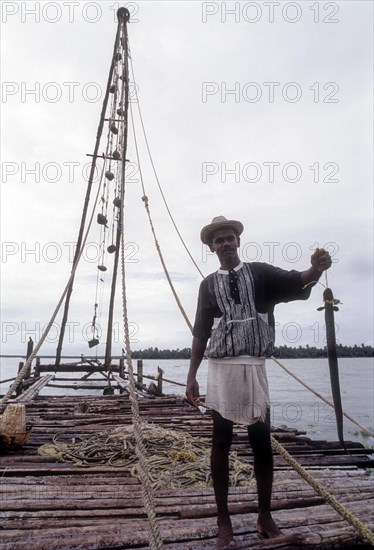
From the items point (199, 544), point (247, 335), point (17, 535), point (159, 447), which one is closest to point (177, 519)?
point (199, 544)

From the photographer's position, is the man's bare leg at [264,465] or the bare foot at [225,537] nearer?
the bare foot at [225,537]

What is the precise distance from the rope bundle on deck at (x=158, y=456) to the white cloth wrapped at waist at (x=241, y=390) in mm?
1768

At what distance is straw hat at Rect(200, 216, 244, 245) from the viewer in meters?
3.37

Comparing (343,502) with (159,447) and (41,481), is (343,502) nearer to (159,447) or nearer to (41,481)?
(159,447)

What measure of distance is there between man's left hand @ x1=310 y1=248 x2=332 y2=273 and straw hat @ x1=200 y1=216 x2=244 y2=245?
0.73 m

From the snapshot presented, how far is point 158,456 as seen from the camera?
5273mm

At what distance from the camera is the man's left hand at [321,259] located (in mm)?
2916

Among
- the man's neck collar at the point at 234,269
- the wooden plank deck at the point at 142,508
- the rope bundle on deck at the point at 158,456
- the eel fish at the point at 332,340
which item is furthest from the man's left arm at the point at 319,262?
the rope bundle on deck at the point at 158,456

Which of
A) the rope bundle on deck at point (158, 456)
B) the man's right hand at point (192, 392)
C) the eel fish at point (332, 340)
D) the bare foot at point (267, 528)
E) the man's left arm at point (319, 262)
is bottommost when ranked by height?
the rope bundle on deck at point (158, 456)

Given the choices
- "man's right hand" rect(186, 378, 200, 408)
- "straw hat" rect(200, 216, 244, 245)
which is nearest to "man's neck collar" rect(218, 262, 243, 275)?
"straw hat" rect(200, 216, 244, 245)

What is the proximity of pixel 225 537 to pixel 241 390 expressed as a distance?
999mm

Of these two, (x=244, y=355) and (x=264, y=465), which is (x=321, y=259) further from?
(x=264, y=465)

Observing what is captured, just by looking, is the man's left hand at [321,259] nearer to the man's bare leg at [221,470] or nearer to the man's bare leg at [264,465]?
the man's bare leg at [264,465]

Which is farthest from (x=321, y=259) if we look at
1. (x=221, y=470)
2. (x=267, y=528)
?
(x=267, y=528)
